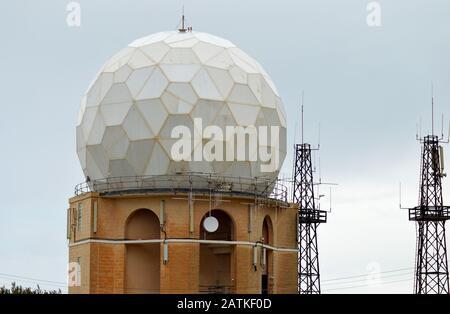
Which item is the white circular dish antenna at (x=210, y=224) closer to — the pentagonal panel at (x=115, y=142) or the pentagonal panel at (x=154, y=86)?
the pentagonal panel at (x=115, y=142)

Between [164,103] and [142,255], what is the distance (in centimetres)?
824

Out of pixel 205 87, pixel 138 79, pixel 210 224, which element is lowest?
pixel 210 224

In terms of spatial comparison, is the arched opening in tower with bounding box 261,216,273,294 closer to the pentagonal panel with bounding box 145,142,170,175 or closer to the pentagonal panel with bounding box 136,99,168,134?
the pentagonal panel with bounding box 145,142,170,175

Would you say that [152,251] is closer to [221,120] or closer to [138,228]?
[138,228]

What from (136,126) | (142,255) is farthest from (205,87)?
(142,255)

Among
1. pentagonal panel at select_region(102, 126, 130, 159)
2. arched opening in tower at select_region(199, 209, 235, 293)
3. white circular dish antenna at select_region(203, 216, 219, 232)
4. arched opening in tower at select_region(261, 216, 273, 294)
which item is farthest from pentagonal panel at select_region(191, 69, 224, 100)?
arched opening in tower at select_region(261, 216, 273, 294)

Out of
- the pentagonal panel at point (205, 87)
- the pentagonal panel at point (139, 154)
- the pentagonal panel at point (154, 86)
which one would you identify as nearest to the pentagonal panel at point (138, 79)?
the pentagonal panel at point (154, 86)

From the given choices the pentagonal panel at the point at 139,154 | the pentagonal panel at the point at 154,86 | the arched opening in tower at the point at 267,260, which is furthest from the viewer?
the arched opening in tower at the point at 267,260

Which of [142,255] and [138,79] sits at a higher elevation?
[138,79]

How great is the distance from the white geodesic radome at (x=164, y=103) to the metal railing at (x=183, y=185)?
12.1 inches

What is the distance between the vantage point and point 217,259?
6175 centimetres

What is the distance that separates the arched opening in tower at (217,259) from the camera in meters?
59.9

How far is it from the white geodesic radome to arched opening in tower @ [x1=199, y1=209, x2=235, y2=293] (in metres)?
3.06

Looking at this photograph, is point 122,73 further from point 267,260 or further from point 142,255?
point 267,260
